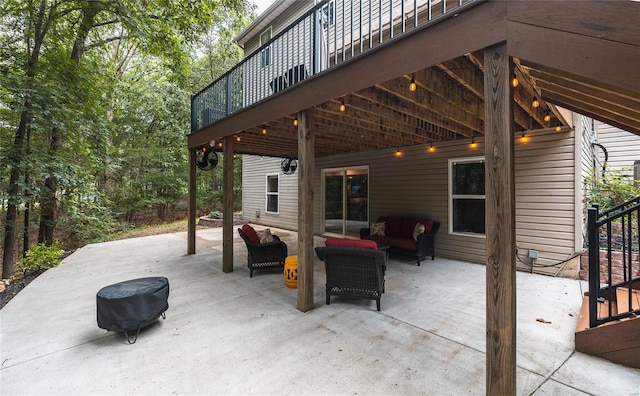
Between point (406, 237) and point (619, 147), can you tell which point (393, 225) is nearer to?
point (406, 237)

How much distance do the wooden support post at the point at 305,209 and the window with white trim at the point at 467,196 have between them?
404 centimetres

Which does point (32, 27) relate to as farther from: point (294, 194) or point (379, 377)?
point (379, 377)

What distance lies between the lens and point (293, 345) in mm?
2711

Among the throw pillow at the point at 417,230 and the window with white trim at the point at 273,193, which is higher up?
A: the window with white trim at the point at 273,193

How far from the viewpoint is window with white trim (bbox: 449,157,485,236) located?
5.73 m

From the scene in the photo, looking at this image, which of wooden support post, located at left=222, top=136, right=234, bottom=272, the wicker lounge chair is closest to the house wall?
wooden support post, located at left=222, top=136, right=234, bottom=272

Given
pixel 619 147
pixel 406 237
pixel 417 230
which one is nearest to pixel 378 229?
pixel 406 237

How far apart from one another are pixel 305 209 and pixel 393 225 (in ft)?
12.3

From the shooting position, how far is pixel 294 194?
9.99 metres

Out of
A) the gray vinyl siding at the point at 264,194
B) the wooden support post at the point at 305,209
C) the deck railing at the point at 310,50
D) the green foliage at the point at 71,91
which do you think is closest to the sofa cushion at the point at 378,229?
the wooden support post at the point at 305,209

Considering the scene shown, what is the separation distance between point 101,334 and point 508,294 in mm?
3941

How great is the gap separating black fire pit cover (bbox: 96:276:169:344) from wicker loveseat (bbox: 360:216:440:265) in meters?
4.37

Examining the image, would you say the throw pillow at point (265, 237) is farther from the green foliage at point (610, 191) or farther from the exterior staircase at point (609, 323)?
the green foliage at point (610, 191)

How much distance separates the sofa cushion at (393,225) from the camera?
257 inches
